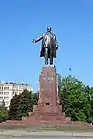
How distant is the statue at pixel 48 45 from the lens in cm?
2537

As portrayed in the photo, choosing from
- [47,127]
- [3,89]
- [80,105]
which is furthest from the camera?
[3,89]

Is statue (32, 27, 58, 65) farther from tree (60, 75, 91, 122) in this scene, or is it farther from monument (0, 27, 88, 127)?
tree (60, 75, 91, 122)

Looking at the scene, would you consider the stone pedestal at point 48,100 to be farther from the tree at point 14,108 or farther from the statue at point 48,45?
the tree at point 14,108

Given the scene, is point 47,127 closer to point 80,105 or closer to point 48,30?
point 48,30

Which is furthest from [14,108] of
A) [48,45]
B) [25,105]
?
[48,45]

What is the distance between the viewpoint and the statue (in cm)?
2537

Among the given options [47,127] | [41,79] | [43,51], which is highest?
[43,51]

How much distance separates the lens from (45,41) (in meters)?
25.5

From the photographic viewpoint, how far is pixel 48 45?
999 inches

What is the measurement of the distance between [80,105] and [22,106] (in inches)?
315

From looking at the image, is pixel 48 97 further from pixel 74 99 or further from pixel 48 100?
pixel 74 99

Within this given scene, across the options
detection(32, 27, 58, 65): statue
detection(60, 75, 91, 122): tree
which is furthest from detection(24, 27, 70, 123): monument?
detection(60, 75, 91, 122): tree

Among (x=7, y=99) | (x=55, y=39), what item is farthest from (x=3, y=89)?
(x=55, y=39)

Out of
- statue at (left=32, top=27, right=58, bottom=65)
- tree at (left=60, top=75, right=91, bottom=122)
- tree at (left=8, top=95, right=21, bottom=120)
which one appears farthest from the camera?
tree at (left=8, top=95, right=21, bottom=120)
